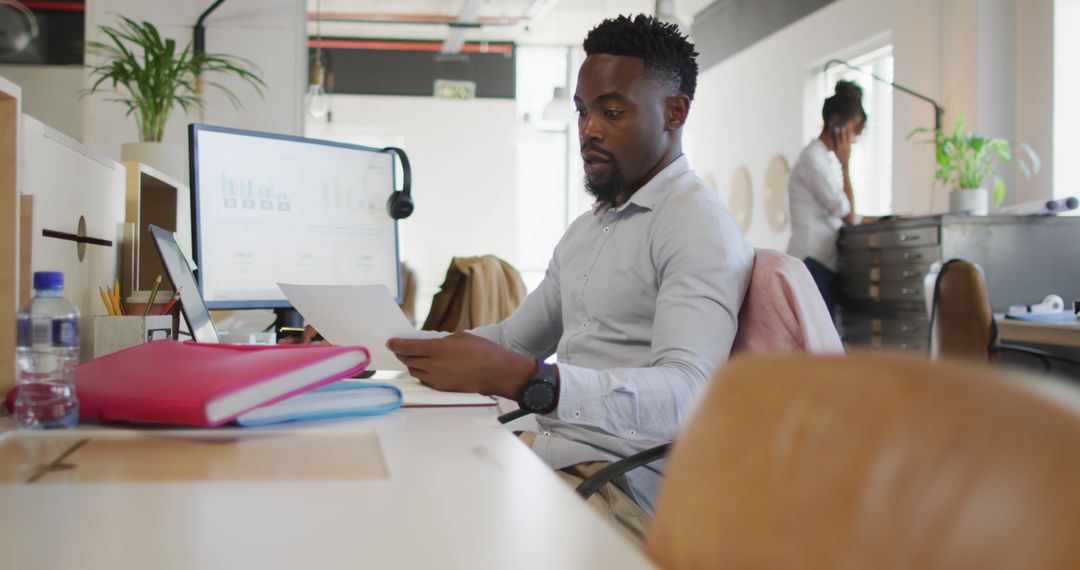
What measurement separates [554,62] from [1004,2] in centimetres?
668

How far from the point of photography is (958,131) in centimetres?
483

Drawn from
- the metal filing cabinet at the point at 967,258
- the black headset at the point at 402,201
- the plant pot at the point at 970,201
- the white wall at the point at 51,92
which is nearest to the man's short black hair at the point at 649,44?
the black headset at the point at 402,201

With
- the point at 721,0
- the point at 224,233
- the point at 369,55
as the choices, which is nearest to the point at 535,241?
the point at 369,55

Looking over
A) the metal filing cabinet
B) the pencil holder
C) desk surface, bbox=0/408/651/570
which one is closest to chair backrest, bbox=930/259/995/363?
the metal filing cabinet

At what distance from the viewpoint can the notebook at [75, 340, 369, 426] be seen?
89cm

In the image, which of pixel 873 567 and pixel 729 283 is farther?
pixel 729 283

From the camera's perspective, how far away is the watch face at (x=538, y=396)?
1402 mm

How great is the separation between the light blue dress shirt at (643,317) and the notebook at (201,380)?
51 cm

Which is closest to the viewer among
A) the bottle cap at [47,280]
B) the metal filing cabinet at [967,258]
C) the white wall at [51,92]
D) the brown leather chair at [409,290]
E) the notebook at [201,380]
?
the notebook at [201,380]

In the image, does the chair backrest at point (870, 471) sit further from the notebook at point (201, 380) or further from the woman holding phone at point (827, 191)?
the woman holding phone at point (827, 191)

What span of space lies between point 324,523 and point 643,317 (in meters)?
1.19

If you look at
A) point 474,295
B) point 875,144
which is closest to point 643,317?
point 474,295

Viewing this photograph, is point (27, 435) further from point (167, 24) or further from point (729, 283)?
point (167, 24)

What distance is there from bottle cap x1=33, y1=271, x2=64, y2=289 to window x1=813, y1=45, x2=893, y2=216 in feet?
19.8
